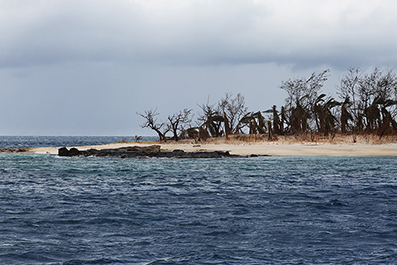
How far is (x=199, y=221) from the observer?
403 inches

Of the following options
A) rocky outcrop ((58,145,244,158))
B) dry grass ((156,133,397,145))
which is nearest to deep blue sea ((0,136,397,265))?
rocky outcrop ((58,145,244,158))

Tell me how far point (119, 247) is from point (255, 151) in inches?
1168

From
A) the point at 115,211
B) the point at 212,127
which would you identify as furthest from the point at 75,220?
the point at 212,127

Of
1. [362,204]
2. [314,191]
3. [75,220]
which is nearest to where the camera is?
[75,220]

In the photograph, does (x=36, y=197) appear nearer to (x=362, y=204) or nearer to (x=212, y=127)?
(x=362, y=204)

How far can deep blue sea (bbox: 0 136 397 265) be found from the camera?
750 cm

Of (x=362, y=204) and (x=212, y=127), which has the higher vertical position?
(x=212, y=127)

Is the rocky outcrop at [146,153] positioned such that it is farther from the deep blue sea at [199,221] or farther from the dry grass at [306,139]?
the deep blue sea at [199,221]

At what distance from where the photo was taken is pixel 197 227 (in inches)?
377

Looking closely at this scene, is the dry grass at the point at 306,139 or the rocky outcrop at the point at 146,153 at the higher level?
the dry grass at the point at 306,139

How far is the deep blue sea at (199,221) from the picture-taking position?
7.50 metres

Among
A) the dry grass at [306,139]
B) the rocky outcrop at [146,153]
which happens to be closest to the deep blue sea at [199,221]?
the rocky outcrop at [146,153]

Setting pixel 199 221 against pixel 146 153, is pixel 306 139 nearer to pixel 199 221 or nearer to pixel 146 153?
pixel 146 153

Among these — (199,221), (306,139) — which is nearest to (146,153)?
(306,139)
